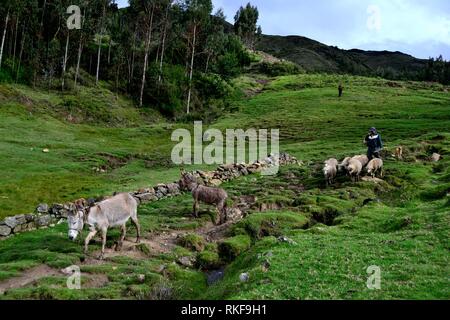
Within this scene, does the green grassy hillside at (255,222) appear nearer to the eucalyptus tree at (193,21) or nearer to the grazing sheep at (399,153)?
the grazing sheep at (399,153)

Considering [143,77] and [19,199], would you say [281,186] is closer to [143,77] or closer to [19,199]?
[19,199]

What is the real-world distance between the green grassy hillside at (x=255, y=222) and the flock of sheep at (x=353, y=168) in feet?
3.44

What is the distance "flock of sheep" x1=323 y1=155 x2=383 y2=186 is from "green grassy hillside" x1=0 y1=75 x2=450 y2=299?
1.05 m

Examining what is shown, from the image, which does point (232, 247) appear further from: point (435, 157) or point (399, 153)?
point (435, 157)

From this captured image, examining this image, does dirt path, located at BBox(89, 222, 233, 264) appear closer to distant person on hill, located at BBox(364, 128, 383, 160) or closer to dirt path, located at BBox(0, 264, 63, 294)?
dirt path, located at BBox(0, 264, 63, 294)

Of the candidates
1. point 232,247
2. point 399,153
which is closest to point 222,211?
point 232,247

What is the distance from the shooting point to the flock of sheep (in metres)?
35.6

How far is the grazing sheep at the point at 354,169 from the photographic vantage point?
1396 inches

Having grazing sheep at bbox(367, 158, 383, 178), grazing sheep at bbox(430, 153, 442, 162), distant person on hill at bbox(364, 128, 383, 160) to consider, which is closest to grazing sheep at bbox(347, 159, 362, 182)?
grazing sheep at bbox(367, 158, 383, 178)

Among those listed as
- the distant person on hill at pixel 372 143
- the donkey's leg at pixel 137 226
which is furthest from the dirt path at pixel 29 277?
the distant person on hill at pixel 372 143

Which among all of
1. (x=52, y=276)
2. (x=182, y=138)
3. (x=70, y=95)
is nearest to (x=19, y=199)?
(x=52, y=276)

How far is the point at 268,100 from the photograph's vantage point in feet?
323

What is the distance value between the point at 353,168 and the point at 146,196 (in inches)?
595

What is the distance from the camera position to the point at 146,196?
101ft
